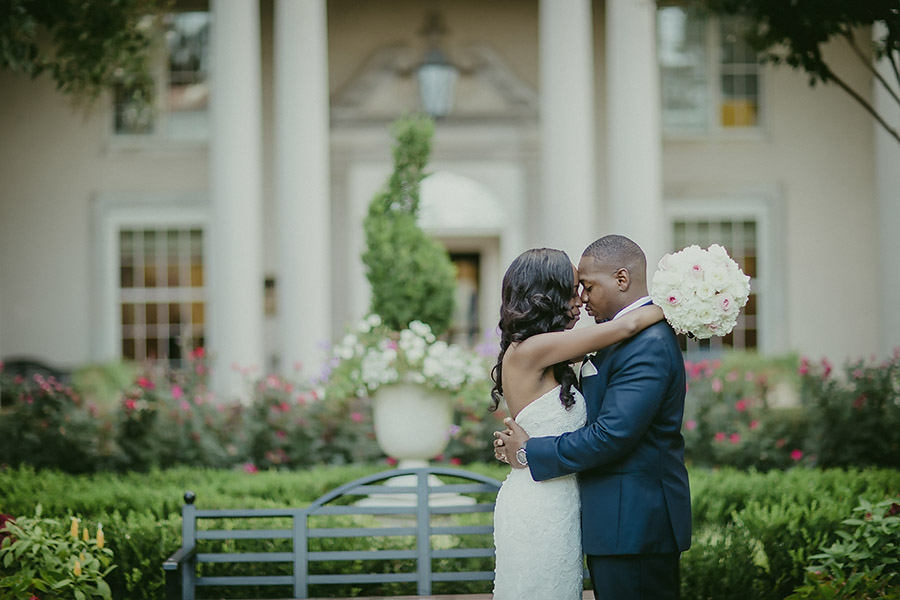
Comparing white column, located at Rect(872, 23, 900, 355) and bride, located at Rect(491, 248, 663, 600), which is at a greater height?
white column, located at Rect(872, 23, 900, 355)

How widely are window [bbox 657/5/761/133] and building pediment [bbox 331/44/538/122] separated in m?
2.36

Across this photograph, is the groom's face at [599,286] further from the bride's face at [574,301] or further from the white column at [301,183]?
the white column at [301,183]

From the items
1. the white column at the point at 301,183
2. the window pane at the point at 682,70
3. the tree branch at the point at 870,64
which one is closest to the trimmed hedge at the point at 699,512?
the tree branch at the point at 870,64

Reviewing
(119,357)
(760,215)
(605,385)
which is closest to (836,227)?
(760,215)

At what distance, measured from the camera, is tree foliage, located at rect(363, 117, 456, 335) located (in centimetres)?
687

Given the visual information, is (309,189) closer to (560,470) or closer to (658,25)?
(658,25)

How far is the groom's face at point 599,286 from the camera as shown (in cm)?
358

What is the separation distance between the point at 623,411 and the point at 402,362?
128 inches

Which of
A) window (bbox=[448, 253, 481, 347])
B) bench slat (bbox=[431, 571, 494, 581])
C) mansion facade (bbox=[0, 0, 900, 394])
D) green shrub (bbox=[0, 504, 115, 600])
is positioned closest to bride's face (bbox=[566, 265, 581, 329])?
bench slat (bbox=[431, 571, 494, 581])

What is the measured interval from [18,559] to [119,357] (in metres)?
10.9

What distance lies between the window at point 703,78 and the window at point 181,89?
7.20 m

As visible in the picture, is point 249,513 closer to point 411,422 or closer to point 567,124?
point 411,422

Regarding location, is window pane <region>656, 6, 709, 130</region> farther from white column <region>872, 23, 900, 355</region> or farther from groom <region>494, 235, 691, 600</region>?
groom <region>494, 235, 691, 600</region>

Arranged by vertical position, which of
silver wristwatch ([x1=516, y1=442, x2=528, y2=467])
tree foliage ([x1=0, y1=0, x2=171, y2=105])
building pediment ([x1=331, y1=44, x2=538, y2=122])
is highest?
building pediment ([x1=331, y1=44, x2=538, y2=122])
